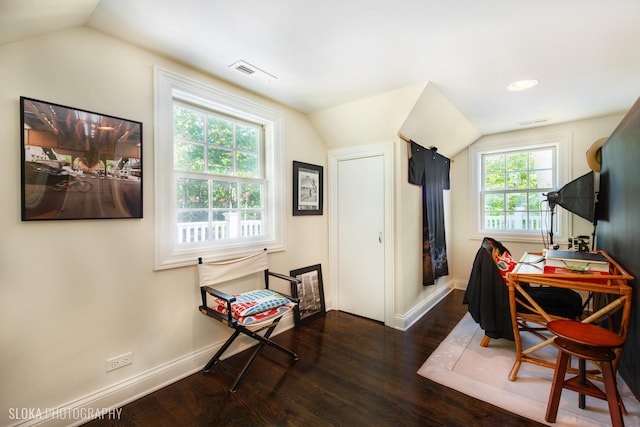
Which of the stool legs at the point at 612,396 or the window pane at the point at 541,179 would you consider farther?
the window pane at the point at 541,179

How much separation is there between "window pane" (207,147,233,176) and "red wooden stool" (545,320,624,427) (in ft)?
8.80

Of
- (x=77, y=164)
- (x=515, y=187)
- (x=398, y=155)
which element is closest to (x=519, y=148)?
(x=515, y=187)

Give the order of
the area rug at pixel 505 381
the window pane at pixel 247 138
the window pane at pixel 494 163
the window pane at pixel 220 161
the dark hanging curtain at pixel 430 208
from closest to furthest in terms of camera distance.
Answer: the area rug at pixel 505 381 → the window pane at pixel 220 161 → the window pane at pixel 247 138 → the dark hanging curtain at pixel 430 208 → the window pane at pixel 494 163

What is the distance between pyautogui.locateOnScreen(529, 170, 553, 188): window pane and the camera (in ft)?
12.5

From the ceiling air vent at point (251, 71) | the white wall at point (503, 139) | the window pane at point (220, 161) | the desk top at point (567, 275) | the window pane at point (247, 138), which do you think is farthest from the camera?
the white wall at point (503, 139)

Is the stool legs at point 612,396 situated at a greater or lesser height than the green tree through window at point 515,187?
lesser

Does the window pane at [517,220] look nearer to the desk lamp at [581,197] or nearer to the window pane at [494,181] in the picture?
the window pane at [494,181]

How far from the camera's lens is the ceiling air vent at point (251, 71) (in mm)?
2170

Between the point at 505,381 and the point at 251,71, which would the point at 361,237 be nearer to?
the point at 505,381

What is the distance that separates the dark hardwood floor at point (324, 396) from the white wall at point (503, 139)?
2158 mm

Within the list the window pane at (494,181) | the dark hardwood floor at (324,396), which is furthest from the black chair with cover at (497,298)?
the window pane at (494,181)

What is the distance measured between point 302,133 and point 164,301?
2.18 m

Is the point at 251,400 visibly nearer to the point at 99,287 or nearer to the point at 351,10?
the point at 99,287

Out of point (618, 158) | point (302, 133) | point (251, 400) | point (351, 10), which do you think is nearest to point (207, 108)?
point (302, 133)
